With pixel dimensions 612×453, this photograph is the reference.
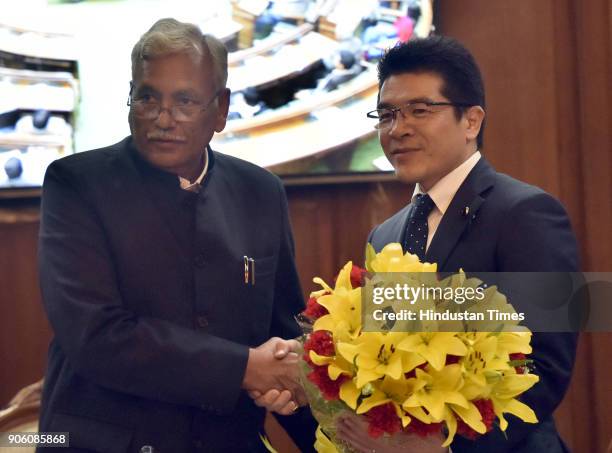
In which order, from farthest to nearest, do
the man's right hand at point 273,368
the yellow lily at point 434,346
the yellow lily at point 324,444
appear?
the man's right hand at point 273,368
the yellow lily at point 324,444
the yellow lily at point 434,346

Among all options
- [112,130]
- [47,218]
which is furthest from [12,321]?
[47,218]

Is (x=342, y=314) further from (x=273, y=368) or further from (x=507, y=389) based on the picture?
(x=273, y=368)

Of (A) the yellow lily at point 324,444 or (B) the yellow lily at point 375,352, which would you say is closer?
(B) the yellow lily at point 375,352

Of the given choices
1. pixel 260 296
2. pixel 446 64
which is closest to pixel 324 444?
pixel 260 296

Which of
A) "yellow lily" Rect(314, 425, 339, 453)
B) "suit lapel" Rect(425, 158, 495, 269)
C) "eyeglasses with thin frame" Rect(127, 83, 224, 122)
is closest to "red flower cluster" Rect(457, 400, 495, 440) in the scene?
"yellow lily" Rect(314, 425, 339, 453)

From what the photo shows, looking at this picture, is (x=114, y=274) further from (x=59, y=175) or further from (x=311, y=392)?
(x=311, y=392)

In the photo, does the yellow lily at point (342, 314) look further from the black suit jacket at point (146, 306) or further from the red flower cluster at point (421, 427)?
the black suit jacket at point (146, 306)

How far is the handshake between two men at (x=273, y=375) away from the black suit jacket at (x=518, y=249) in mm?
328

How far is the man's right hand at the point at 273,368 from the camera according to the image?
1.52m

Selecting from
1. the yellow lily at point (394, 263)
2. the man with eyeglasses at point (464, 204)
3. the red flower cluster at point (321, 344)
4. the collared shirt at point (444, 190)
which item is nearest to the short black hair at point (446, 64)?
the man with eyeglasses at point (464, 204)

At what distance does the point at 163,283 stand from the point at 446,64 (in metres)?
0.71

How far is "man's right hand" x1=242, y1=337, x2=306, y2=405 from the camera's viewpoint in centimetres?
152

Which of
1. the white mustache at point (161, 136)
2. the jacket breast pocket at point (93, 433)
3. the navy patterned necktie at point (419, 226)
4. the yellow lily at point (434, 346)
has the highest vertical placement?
the white mustache at point (161, 136)

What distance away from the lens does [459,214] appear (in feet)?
5.09
